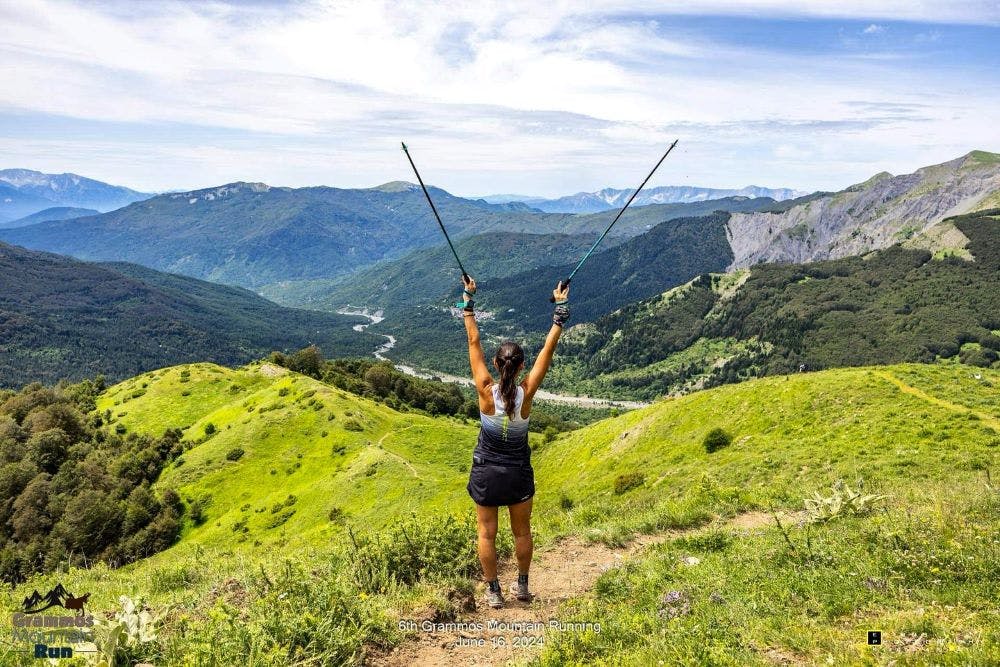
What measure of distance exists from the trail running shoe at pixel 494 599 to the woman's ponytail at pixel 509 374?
10.9ft

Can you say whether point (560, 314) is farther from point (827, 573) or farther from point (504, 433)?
point (827, 573)

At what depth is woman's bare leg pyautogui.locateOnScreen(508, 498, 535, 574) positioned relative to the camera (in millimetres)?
8891

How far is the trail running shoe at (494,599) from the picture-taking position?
9.08 metres

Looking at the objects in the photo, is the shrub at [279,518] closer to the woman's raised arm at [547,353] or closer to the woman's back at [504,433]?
the woman's back at [504,433]

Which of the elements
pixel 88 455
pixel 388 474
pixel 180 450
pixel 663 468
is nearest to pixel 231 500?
pixel 180 450

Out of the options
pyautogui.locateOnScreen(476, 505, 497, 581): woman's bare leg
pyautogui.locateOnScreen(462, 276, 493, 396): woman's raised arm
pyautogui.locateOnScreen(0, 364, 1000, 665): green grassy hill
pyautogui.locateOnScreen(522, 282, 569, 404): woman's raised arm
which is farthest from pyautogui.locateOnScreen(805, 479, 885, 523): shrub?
pyautogui.locateOnScreen(462, 276, 493, 396): woman's raised arm

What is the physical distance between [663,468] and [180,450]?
6346 centimetres

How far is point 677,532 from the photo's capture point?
13.5 meters

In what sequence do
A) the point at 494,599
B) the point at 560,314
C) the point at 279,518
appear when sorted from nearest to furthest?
the point at 560,314 → the point at 494,599 → the point at 279,518

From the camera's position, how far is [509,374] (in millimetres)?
8438

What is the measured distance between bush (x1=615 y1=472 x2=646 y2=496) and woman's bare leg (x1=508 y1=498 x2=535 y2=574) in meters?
19.2

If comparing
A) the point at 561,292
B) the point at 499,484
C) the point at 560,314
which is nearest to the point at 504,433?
the point at 499,484

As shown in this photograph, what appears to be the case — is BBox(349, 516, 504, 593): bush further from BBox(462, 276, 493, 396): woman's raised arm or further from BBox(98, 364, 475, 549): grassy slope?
BBox(98, 364, 475, 549): grassy slope

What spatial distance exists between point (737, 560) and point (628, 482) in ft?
60.6
